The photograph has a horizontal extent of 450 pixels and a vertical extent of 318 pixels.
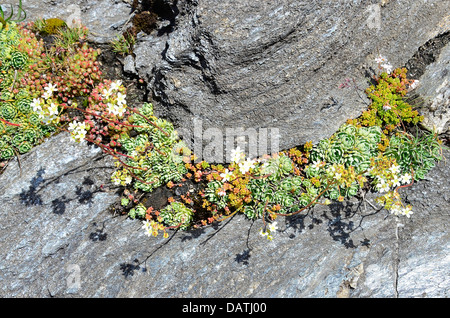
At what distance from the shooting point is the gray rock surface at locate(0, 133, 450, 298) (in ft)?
13.5

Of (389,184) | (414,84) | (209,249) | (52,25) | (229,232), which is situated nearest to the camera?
(389,184)

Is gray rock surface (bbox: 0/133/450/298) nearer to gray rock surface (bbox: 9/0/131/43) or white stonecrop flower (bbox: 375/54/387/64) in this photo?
white stonecrop flower (bbox: 375/54/387/64)

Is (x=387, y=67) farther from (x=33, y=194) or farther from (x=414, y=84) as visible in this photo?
(x=33, y=194)

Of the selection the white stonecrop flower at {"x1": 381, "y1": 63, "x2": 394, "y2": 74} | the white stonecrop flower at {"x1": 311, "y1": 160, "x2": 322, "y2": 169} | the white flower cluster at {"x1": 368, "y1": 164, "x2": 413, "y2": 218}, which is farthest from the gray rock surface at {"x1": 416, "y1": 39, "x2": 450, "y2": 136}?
the white stonecrop flower at {"x1": 311, "y1": 160, "x2": 322, "y2": 169}

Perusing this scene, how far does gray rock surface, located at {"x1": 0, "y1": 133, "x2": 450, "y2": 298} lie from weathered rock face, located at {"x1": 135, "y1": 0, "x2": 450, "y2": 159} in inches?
A: 64.9

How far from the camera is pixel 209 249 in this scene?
4.57 m

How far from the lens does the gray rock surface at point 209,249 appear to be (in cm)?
411

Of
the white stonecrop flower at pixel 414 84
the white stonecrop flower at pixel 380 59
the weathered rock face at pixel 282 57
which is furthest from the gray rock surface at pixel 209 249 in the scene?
the white stonecrop flower at pixel 380 59

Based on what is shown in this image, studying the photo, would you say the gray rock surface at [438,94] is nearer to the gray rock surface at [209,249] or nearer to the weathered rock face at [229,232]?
the weathered rock face at [229,232]

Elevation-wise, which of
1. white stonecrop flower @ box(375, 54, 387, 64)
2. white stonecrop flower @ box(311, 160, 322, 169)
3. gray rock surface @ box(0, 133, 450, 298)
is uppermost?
white stonecrop flower @ box(375, 54, 387, 64)

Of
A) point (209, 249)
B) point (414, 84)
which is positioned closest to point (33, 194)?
point (209, 249)

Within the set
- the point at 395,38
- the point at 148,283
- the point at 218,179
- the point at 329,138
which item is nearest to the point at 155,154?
the point at 218,179

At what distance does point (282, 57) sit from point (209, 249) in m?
3.13

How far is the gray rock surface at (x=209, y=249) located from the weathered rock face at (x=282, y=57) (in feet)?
5.41
